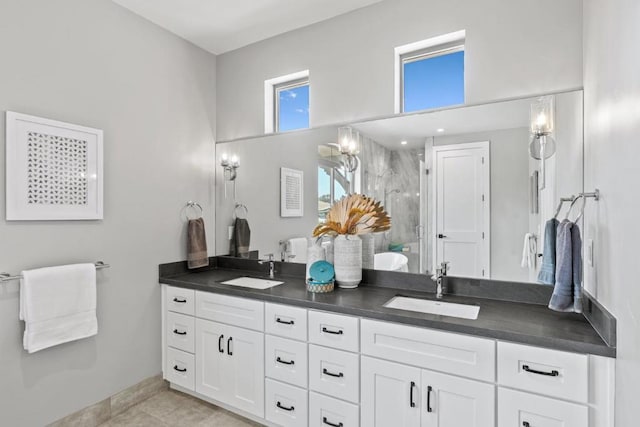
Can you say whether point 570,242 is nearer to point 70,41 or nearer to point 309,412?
point 309,412

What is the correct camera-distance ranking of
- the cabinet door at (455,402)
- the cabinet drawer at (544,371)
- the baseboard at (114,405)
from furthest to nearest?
the baseboard at (114,405) < the cabinet door at (455,402) < the cabinet drawer at (544,371)

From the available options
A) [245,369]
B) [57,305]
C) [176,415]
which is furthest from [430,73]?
[176,415]

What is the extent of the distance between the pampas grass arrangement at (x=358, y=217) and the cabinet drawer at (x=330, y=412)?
39.8 inches

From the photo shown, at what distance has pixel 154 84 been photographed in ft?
8.79

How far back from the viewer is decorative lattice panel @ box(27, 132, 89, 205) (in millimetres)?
1991

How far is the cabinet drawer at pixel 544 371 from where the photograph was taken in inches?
54.9

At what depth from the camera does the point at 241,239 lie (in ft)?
10.1

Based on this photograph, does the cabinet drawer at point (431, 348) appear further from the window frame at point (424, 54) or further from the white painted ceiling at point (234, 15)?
the white painted ceiling at point (234, 15)

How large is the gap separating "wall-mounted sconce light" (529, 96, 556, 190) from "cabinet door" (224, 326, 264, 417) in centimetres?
188

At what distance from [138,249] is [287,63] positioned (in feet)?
5.89

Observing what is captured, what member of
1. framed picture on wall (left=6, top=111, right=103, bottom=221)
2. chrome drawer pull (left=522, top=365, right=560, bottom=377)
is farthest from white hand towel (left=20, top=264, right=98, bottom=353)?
chrome drawer pull (left=522, top=365, right=560, bottom=377)

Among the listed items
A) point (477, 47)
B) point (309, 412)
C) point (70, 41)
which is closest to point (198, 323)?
point (309, 412)

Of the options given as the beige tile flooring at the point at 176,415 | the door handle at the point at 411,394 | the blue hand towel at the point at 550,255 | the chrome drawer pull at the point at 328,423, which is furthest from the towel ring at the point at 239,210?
the blue hand towel at the point at 550,255

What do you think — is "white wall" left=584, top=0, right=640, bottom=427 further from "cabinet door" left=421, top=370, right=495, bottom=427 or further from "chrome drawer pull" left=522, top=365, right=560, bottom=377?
"cabinet door" left=421, top=370, right=495, bottom=427
